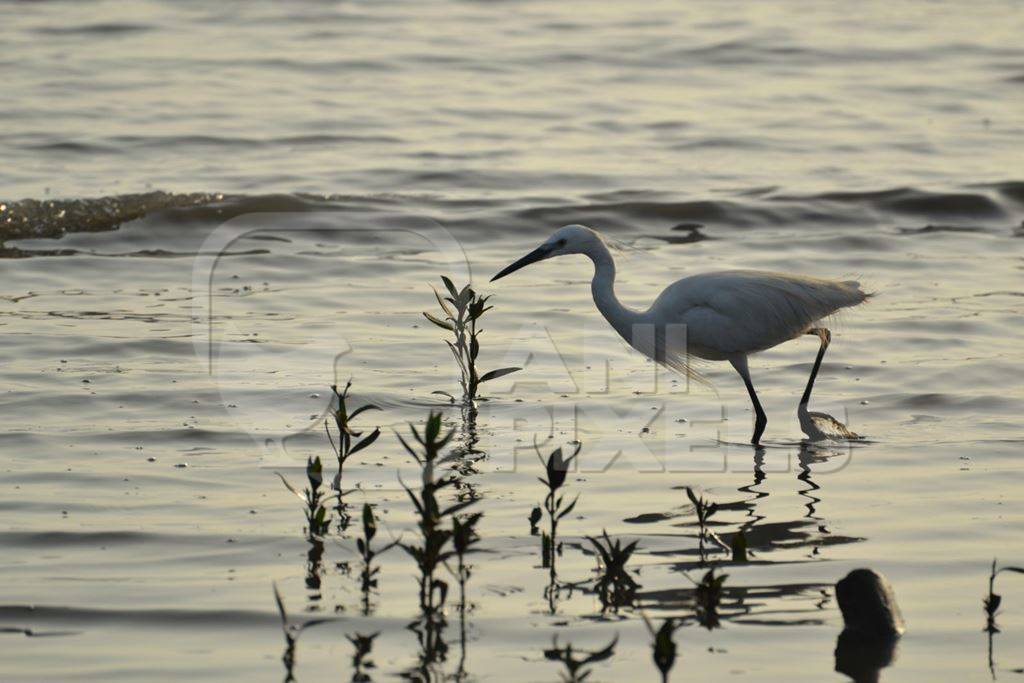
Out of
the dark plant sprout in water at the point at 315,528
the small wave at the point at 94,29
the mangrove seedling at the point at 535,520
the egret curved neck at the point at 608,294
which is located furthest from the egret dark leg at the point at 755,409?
the small wave at the point at 94,29

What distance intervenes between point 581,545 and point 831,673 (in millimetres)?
1228

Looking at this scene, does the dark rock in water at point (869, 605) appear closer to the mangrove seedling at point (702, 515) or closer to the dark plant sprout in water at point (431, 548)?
the mangrove seedling at point (702, 515)

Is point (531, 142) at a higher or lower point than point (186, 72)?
lower

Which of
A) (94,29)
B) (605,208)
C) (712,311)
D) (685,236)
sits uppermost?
(94,29)

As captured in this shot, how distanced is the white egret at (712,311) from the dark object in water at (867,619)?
2.92m

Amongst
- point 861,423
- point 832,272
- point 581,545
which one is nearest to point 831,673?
point 581,545

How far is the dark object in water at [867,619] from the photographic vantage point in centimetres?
431

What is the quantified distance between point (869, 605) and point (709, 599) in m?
0.49

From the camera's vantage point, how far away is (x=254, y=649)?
4266 mm

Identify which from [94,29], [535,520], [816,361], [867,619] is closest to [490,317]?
[816,361]

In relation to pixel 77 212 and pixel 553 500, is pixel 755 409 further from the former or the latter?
pixel 77 212

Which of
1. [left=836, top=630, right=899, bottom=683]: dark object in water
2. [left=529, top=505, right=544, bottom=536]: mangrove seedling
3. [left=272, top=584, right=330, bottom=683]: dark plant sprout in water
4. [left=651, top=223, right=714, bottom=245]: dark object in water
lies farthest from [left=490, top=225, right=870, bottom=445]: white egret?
[left=651, top=223, right=714, bottom=245]: dark object in water

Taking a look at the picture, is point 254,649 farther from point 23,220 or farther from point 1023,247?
point 1023,247

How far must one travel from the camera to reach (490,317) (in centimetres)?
913
